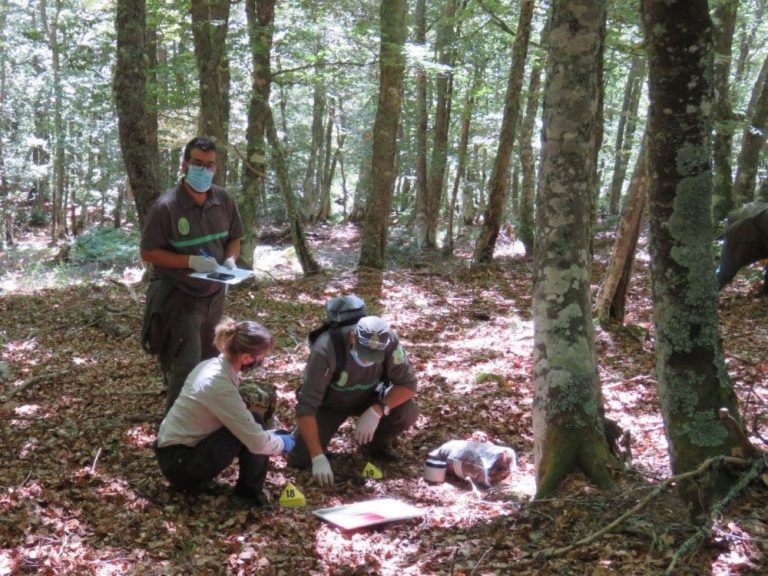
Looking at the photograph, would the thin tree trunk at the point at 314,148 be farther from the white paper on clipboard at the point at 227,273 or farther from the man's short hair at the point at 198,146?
the white paper on clipboard at the point at 227,273

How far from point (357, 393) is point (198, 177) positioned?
2.00m

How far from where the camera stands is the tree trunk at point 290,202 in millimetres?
12195

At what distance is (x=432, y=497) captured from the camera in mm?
4465

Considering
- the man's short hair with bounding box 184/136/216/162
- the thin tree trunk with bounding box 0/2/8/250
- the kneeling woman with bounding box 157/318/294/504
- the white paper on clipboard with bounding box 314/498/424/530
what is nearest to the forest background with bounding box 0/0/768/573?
the thin tree trunk with bounding box 0/2/8/250

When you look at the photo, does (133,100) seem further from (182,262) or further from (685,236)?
(685,236)

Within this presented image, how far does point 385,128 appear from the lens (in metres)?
12.3

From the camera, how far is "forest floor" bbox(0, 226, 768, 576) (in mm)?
3111

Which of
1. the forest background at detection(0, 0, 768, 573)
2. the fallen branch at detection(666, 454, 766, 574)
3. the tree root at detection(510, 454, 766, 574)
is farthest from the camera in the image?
the forest background at detection(0, 0, 768, 573)

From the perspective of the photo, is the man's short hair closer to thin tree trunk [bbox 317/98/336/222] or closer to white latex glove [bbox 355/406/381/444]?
white latex glove [bbox 355/406/381/444]

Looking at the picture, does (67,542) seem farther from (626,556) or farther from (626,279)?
(626,279)

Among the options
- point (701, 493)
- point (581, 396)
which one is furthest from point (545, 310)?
point (701, 493)

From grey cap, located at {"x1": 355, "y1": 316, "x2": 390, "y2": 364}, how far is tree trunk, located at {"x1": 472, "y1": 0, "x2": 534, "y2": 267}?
861 centimetres

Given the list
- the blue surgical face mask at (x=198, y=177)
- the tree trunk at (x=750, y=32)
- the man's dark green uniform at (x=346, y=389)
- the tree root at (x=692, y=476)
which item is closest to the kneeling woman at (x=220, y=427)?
the man's dark green uniform at (x=346, y=389)

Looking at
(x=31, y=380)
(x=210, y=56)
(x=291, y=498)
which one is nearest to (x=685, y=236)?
(x=291, y=498)
